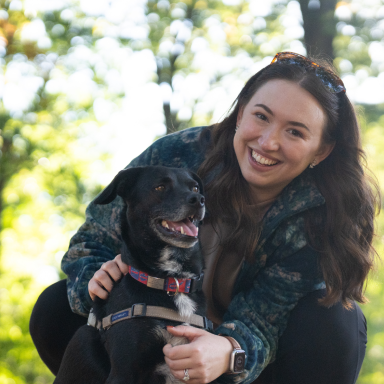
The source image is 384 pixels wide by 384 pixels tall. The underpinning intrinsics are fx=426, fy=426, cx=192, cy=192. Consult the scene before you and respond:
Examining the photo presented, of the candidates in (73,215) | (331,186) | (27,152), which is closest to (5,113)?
(27,152)

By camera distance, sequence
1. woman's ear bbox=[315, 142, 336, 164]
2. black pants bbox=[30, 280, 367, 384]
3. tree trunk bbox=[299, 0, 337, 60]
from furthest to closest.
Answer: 1. tree trunk bbox=[299, 0, 337, 60]
2. woman's ear bbox=[315, 142, 336, 164]
3. black pants bbox=[30, 280, 367, 384]

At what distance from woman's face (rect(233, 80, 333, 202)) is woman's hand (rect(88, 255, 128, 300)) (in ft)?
2.74

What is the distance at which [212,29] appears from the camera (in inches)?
378

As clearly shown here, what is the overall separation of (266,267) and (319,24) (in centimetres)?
568

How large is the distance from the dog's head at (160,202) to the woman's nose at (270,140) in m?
0.43

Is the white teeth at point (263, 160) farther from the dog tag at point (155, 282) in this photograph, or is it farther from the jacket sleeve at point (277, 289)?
the dog tag at point (155, 282)

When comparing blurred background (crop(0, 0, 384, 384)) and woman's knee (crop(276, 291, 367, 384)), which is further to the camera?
blurred background (crop(0, 0, 384, 384))

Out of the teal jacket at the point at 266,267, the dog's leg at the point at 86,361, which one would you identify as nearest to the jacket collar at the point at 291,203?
the teal jacket at the point at 266,267

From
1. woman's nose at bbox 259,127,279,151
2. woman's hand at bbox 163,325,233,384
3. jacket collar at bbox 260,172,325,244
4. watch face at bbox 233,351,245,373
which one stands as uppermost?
woman's nose at bbox 259,127,279,151

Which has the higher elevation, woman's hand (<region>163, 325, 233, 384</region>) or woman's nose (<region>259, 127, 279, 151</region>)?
woman's nose (<region>259, 127, 279, 151</region>)

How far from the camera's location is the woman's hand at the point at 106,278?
2.01m

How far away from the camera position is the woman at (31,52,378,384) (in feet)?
7.29

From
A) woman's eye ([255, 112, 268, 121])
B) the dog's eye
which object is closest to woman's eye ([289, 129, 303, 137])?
woman's eye ([255, 112, 268, 121])

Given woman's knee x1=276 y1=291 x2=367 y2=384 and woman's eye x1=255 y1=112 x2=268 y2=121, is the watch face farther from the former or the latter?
woman's eye x1=255 y1=112 x2=268 y2=121
